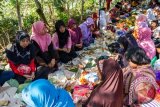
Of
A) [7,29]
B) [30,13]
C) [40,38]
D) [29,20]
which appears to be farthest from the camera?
[30,13]

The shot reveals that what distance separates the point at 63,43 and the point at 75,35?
0.58 m

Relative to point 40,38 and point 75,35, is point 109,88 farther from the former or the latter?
point 75,35

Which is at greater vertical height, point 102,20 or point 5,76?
point 102,20

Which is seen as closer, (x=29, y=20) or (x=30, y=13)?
(x=29, y=20)

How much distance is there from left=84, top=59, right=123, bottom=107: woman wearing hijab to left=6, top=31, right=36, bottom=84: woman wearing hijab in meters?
1.66

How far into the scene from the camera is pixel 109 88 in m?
2.88

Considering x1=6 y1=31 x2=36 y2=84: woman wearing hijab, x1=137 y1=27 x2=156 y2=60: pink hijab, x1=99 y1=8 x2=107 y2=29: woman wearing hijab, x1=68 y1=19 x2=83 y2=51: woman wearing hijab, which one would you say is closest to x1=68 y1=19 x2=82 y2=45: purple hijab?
x1=68 y1=19 x2=83 y2=51: woman wearing hijab

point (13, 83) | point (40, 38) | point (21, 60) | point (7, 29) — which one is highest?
point (40, 38)

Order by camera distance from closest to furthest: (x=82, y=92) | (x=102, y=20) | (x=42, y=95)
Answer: (x=42, y=95), (x=82, y=92), (x=102, y=20)

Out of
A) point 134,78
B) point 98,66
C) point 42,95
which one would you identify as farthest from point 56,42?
point 42,95

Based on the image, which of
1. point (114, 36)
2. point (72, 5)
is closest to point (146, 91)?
point (114, 36)

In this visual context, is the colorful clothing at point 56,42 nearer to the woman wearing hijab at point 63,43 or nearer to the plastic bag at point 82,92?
the woman wearing hijab at point 63,43

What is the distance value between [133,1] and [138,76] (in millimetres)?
9545

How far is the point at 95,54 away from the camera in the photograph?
5805mm
